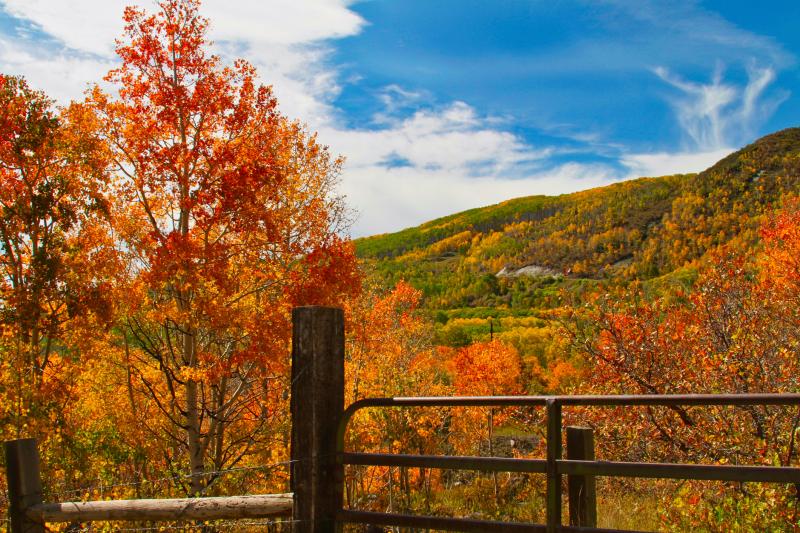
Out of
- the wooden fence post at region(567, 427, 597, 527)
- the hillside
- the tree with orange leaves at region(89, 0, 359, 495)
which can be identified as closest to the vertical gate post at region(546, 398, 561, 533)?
the wooden fence post at region(567, 427, 597, 527)

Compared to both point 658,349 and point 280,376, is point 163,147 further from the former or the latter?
point 658,349

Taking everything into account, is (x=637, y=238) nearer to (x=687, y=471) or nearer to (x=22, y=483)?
(x=22, y=483)

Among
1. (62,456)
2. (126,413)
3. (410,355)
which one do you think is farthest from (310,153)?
(410,355)

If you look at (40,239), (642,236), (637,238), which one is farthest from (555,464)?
(642,236)

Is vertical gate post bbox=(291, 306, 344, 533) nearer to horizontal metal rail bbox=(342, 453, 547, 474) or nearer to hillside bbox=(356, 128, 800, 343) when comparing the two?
horizontal metal rail bbox=(342, 453, 547, 474)

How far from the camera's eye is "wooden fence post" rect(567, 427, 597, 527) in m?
4.02

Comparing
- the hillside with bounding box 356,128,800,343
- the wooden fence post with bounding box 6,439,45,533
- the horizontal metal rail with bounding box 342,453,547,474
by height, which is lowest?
the wooden fence post with bounding box 6,439,45,533

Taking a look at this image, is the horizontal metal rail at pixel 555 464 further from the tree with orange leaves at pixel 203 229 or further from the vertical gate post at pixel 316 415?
the tree with orange leaves at pixel 203 229

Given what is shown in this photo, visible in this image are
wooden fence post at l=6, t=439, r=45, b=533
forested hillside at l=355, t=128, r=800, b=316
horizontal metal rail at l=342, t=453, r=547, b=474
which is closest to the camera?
horizontal metal rail at l=342, t=453, r=547, b=474

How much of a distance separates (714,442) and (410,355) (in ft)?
88.0

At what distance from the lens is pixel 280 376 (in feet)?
42.9

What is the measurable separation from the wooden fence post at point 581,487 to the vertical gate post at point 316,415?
1.48 metres

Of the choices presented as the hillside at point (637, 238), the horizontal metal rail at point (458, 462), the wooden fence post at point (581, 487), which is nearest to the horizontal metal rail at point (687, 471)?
the horizontal metal rail at point (458, 462)

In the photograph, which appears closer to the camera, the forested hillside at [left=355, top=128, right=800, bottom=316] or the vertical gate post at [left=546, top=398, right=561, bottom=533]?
the vertical gate post at [left=546, top=398, right=561, bottom=533]
